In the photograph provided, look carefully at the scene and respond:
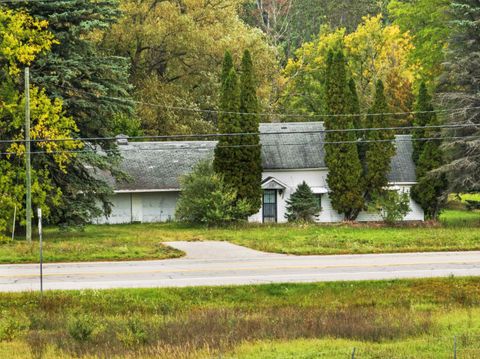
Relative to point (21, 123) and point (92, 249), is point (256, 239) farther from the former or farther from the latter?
point (21, 123)

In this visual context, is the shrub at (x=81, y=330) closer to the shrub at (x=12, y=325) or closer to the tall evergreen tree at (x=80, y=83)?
the shrub at (x=12, y=325)

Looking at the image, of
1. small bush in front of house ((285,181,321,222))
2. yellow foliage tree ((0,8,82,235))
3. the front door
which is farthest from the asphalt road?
the front door

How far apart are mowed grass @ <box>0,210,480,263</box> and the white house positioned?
2621mm

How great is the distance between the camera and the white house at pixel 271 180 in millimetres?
51625

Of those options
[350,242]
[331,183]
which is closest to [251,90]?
[331,183]

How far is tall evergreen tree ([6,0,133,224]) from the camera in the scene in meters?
41.0

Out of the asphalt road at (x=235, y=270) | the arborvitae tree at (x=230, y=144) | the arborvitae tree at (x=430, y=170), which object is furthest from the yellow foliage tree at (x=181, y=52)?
the asphalt road at (x=235, y=270)

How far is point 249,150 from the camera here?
48969mm

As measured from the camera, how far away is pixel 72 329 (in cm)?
1936

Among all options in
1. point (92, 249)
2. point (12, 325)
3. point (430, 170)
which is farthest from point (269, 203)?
point (12, 325)

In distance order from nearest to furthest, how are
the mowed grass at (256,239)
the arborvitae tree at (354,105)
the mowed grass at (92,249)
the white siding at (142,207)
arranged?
1. the mowed grass at (92,249)
2. the mowed grass at (256,239)
3. the arborvitae tree at (354,105)
4. the white siding at (142,207)

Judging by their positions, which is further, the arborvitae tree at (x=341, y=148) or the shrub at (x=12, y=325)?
the arborvitae tree at (x=341, y=148)

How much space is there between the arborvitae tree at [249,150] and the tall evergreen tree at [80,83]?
761 cm

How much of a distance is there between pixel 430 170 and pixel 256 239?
1606cm
